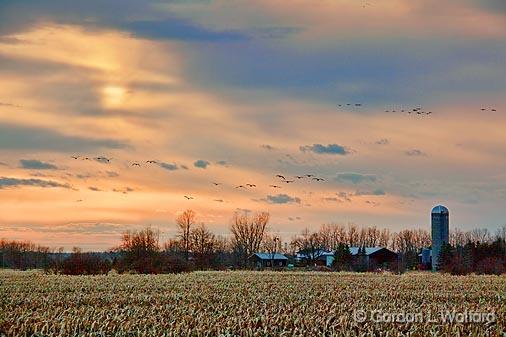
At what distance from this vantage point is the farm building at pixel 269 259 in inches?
5251

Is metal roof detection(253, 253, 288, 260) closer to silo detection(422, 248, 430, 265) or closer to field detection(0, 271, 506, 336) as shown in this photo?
silo detection(422, 248, 430, 265)

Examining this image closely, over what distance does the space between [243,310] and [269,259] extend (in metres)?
113

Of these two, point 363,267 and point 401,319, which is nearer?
point 401,319

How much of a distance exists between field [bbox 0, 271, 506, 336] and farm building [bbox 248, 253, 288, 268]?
93.0 meters

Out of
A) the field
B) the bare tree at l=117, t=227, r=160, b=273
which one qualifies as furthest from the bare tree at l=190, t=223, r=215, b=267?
the field

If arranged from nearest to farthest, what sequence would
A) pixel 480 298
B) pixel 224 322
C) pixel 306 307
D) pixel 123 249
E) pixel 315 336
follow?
pixel 315 336
pixel 224 322
pixel 306 307
pixel 480 298
pixel 123 249

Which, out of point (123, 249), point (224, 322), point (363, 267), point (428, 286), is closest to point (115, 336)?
point (224, 322)

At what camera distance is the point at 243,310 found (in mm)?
25688

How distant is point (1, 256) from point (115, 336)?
384ft

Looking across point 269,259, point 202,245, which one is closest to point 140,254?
point 202,245

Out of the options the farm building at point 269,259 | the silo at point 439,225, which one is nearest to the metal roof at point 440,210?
Answer: the silo at point 439,225

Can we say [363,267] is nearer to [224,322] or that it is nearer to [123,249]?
[123,249]

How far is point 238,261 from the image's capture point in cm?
11762

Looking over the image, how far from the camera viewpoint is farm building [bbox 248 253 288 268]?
133375 mm
